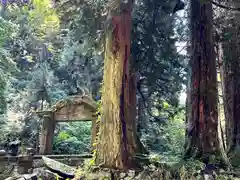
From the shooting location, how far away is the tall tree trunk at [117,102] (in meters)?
4.93

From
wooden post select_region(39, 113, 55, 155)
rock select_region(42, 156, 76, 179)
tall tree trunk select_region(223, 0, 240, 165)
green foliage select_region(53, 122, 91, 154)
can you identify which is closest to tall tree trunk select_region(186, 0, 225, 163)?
tall tree trunk select_region(223, 0, 240, 165)

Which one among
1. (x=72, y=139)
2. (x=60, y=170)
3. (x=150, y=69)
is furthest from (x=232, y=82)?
(x=72, y=139)

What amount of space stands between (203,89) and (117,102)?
176 cm

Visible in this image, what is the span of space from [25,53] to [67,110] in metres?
7.70

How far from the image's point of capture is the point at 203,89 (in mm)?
5500

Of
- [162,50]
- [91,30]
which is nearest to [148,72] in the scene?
[162,50]

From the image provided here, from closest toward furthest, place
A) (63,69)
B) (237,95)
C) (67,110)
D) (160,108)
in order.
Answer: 1. (237,95)
2. (67,110)
3. (160,108)
4. (63,69)

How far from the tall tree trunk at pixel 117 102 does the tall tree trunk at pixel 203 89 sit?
1247mm

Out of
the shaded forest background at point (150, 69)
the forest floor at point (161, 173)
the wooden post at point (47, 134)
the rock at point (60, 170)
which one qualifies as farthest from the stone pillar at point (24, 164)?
the wooden post at point (47, 134)

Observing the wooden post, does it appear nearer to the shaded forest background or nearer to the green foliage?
the shaded forest background

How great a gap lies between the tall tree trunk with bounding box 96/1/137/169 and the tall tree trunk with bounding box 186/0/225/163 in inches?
49.1

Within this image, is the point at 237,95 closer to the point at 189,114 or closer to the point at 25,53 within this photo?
the point at 189,114

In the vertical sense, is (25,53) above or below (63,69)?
above

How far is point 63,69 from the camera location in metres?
12.9
